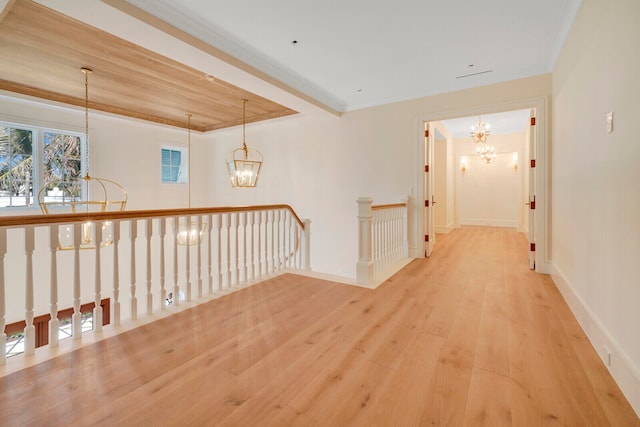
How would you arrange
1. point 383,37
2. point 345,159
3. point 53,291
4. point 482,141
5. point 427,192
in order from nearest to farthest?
point 53,291 → point 383,37 → point 427,192 → point 345,159 → point 482,141

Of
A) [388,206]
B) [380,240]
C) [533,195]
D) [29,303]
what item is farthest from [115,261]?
[533,195]

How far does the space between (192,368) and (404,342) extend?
137 centimetres

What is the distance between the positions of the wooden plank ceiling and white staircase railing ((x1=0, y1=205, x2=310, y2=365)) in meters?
1.93

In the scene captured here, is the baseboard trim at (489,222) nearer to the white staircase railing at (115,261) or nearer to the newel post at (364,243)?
the white staircase railing at (115,261)

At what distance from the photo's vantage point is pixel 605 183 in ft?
5.90

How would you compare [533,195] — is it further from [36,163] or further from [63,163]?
[36,163]

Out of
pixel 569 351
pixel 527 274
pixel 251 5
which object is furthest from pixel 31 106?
pixel 527 274

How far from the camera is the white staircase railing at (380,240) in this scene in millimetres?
3299

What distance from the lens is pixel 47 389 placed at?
58.7 inches

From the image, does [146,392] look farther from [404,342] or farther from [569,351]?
[569,351]

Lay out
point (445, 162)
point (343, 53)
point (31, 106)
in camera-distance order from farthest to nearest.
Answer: point (445, 162)
point (31, 106)
point (343, 53)

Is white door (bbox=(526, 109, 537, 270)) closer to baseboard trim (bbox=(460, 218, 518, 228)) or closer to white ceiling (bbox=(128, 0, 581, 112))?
white ceiling (bbox=(128, 0, 581, 112))

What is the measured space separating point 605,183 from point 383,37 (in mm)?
2397

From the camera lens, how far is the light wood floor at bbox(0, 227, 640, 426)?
133 cm
